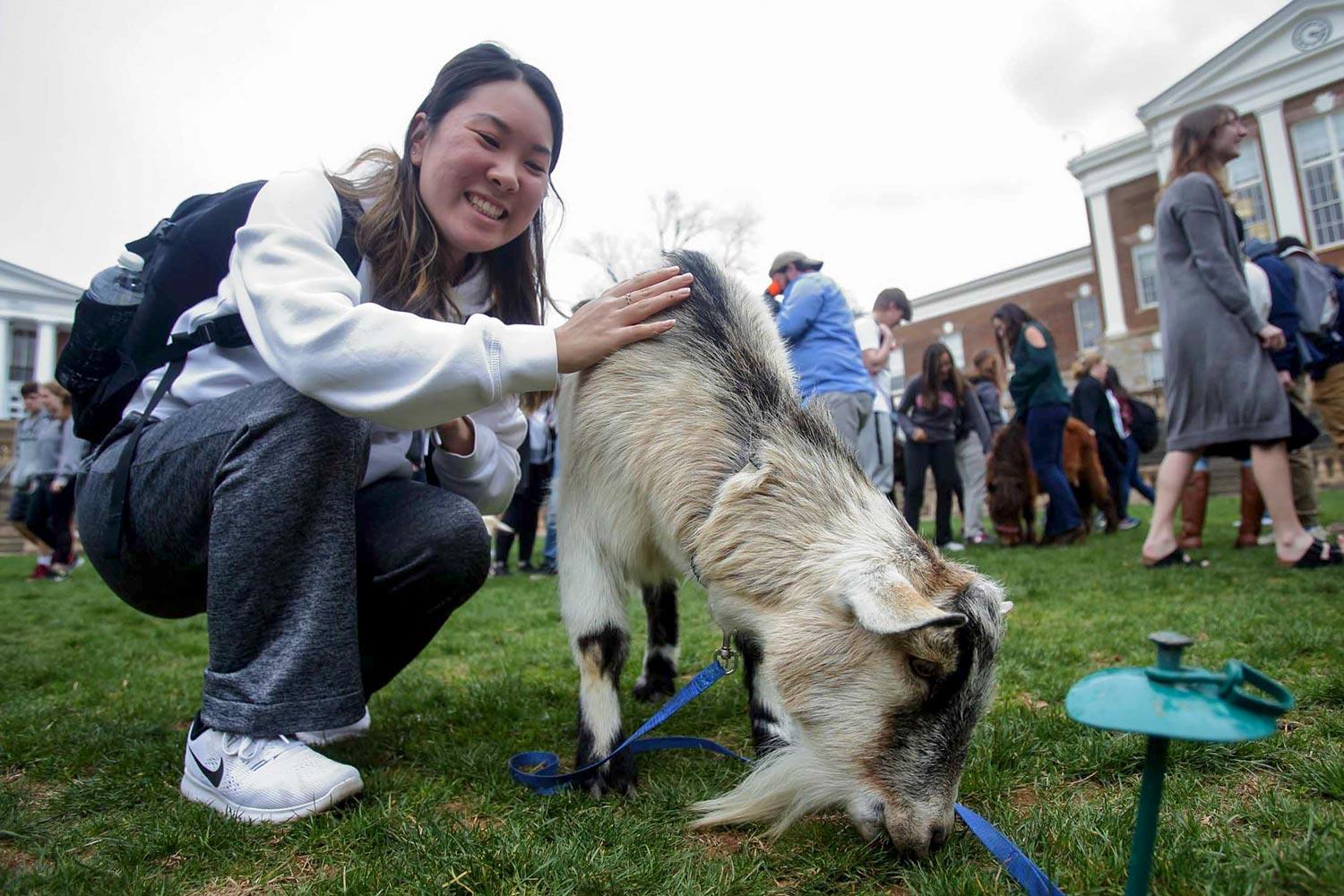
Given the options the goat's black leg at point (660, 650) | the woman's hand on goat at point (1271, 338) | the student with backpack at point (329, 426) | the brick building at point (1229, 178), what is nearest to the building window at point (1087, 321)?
the brick building at point (1229, 178)

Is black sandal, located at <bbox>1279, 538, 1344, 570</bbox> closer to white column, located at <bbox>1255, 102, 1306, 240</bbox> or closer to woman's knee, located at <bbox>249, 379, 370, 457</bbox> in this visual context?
woman's knee, located at <bbox>249, 379, 370, 457</bbox>

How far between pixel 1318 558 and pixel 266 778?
618 cm

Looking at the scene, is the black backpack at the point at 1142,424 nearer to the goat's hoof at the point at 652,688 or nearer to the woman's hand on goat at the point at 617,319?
the goat's hoof at the point at 652,688

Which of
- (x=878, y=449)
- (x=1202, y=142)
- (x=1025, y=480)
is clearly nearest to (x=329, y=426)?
(x=1202, y=142)

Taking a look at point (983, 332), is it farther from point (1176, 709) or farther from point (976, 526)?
point (1176, 709)

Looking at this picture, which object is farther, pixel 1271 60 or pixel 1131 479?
pixel 1271 60

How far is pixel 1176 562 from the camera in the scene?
19.8ft

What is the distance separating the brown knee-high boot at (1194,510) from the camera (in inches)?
275

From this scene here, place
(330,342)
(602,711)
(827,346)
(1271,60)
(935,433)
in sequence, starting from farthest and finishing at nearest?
(1271,60) → (935,433) → (827,346) → (602,711) → (330,342)

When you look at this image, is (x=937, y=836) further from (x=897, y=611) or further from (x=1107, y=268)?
(x=1107, y=268)

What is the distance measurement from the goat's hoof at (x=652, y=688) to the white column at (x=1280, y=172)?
29974mm

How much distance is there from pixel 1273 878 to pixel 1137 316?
32947 millimetres

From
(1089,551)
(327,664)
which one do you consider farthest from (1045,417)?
(327,664)

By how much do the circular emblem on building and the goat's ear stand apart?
109 feet
